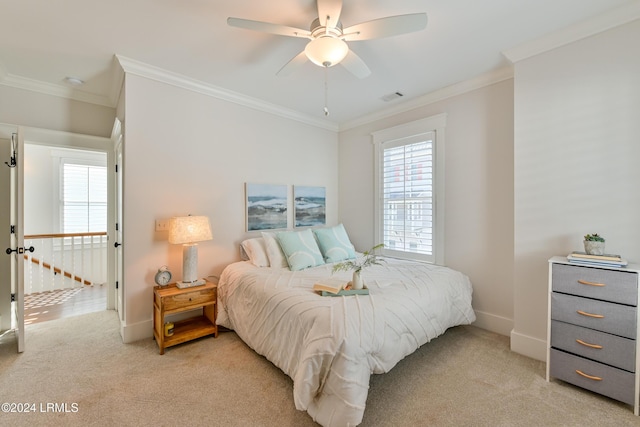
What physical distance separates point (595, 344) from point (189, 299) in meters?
3.28

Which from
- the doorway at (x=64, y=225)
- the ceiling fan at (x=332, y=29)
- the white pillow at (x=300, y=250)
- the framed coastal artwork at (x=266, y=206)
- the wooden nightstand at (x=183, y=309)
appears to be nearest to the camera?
the ceiling fan at (x=332, y=29)

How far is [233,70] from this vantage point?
8.92 ft

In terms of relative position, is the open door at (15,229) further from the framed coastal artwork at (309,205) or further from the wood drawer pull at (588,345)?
the wood drawer pull at (588,345)

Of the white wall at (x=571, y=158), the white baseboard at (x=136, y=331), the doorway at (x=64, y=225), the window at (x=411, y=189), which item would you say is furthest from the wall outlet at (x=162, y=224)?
the white wall at (x=571, y=158)

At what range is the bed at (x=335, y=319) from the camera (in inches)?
59.3

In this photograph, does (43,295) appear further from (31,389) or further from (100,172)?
(31,389)

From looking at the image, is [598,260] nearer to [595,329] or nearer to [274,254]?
[595,329]

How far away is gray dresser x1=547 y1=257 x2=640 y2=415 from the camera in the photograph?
5.62ft

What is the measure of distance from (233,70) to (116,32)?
957 mm

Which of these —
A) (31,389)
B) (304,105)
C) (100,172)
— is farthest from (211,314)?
(100,172)

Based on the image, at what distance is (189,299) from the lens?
2.56 meters

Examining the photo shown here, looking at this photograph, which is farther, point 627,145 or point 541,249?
point 541,249

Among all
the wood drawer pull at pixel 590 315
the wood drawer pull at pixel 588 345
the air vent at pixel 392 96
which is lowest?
the wood drawer pull at pixel 588 345

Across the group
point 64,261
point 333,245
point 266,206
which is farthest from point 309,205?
point 64,261
